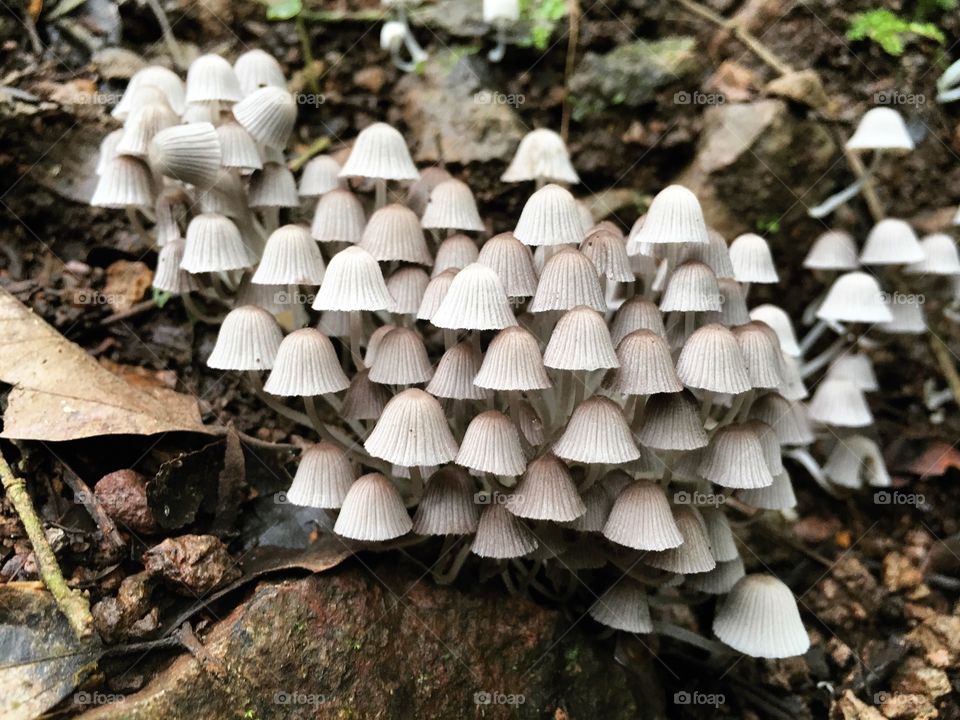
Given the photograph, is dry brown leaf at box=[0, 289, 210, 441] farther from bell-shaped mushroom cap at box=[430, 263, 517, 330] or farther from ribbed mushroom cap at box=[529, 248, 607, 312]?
ribbed mushroom cap at box=[529, 248, 607, 312]

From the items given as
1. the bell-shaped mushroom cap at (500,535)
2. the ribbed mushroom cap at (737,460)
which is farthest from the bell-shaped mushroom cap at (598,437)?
the ribbed mushroom cap at (737,460)

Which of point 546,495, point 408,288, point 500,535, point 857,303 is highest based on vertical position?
point 408,288

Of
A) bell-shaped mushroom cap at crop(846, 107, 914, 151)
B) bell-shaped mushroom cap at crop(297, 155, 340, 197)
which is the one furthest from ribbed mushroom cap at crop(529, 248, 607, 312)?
bell-shaped mushroom cap at crop(846, 107, 914, 151)

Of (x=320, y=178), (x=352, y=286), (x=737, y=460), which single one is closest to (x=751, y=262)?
(x=737, y=460)

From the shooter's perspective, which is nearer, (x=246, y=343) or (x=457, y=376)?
(x=457, y=376)

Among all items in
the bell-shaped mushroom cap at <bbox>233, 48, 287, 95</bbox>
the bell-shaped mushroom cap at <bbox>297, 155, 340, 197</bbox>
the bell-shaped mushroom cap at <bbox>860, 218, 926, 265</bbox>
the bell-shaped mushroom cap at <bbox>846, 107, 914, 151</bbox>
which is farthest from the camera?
the bell-shaped mushroom cap at <bbox>860, 218, 926, 265</bbox>

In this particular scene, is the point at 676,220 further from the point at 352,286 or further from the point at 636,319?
the point at 352,286

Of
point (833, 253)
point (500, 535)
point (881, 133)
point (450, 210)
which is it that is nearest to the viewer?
point (500, 535)
